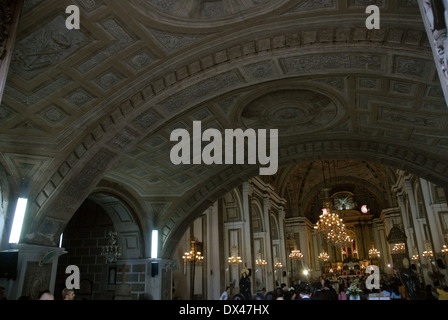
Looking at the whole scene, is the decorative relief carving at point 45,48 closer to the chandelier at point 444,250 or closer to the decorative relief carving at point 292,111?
the decorative relief carving at point 292,111

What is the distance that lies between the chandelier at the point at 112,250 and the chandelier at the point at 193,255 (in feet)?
9.29

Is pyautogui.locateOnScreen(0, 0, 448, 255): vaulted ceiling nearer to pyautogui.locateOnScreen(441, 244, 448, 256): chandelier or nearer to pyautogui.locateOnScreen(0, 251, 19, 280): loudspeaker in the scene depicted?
pyautogui.locateOnScreen(0, 251, 19, 280): loudspeaker

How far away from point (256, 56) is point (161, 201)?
775 centimetres

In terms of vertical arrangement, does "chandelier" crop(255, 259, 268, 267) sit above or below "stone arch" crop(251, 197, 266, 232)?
below

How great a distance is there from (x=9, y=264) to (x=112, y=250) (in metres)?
5.91

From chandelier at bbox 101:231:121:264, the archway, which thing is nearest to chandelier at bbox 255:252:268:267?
the archway

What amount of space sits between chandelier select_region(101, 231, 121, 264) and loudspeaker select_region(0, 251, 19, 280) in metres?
5.22

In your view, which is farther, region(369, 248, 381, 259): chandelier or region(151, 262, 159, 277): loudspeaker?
region(369, 248, 381, 259): chandelier

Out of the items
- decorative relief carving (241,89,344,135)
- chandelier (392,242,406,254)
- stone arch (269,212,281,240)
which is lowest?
chandelier (392,242,406,254)

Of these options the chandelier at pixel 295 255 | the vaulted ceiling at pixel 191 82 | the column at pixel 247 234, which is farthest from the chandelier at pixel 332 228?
the vaulted ceiling at pixel 191 82

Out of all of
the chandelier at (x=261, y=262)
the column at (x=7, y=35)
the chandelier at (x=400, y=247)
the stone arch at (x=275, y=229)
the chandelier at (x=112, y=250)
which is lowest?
the chandelier at (x=261, y=262)

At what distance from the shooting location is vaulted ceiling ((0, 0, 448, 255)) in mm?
5090

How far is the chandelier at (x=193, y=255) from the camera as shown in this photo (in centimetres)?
1355
